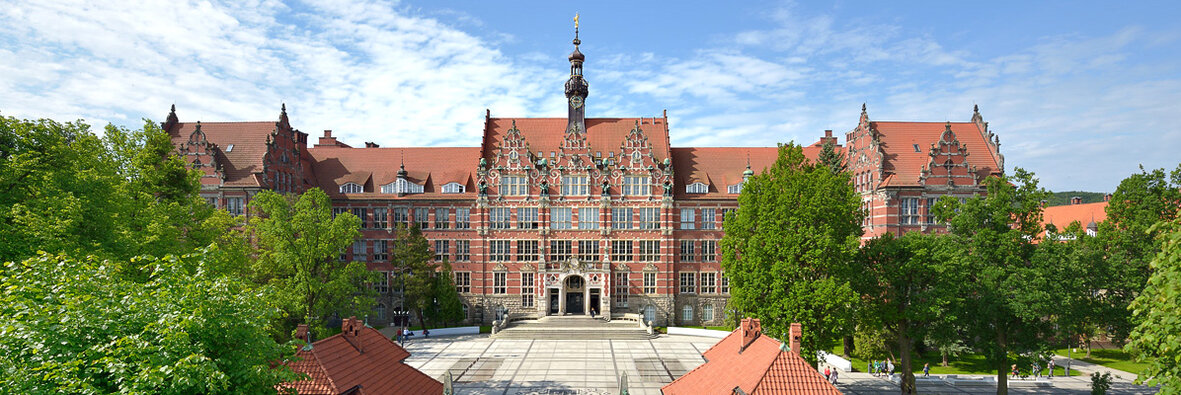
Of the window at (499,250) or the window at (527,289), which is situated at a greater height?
the window at (499,250)

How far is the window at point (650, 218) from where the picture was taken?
200ft

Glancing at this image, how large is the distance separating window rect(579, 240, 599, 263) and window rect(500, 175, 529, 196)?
7.71 meters

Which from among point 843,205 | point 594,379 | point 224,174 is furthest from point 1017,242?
point 224,174

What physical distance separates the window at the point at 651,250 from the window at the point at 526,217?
36.1 ft

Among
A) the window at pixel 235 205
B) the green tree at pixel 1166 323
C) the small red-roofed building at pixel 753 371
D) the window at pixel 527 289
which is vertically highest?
the window at pixel 235 205

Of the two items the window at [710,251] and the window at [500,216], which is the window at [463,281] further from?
the window at [710,251]

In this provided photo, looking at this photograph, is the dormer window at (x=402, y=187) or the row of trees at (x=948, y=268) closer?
the row of trees at (x=948, y=268)

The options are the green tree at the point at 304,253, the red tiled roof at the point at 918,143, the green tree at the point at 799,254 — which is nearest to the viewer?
the green tree at the point at 799,254

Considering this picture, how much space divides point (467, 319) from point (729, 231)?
35210 millimetres

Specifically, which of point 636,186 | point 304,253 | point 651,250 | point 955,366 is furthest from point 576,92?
point 955,366

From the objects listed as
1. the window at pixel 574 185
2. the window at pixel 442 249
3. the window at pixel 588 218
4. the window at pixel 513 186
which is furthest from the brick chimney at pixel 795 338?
the window at pixel 442 249

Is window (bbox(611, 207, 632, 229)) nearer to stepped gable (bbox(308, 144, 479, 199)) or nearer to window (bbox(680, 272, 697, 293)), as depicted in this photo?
window (bbox(680, 272, 697, 293))

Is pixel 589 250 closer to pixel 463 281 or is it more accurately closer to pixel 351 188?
pixel 463 281

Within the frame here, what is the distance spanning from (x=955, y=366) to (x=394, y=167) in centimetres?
5243
